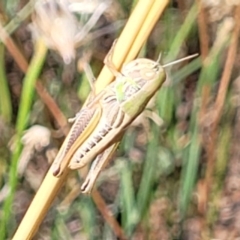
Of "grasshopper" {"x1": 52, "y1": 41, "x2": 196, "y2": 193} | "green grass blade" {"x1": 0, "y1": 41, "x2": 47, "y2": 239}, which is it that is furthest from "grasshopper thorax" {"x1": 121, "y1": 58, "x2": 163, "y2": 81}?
"green grass blade" {"x1": 0, "y1": 41, "x2": 47, "y2": 239}

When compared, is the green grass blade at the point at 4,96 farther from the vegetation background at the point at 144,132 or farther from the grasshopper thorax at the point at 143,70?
the grasshopper thorax at the point at 143,70

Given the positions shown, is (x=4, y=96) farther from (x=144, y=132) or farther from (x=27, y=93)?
(x=144, y=132)

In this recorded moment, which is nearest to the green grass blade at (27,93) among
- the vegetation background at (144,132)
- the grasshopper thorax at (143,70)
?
the vegetation background at (144,132)

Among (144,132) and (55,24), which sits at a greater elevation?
(55,24)

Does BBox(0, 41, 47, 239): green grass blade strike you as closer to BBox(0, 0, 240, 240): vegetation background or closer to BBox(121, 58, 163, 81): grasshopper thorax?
BBox(0, 0, 240, 240): vegetation background

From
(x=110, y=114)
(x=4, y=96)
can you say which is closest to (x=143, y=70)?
(x=110, y=114)

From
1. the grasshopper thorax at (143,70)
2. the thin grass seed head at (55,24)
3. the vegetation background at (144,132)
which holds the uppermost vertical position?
the thin grass seed head at (55,24)

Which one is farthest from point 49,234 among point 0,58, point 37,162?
point 0,58

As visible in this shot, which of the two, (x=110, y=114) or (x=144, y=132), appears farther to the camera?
(x=144, y=132)
